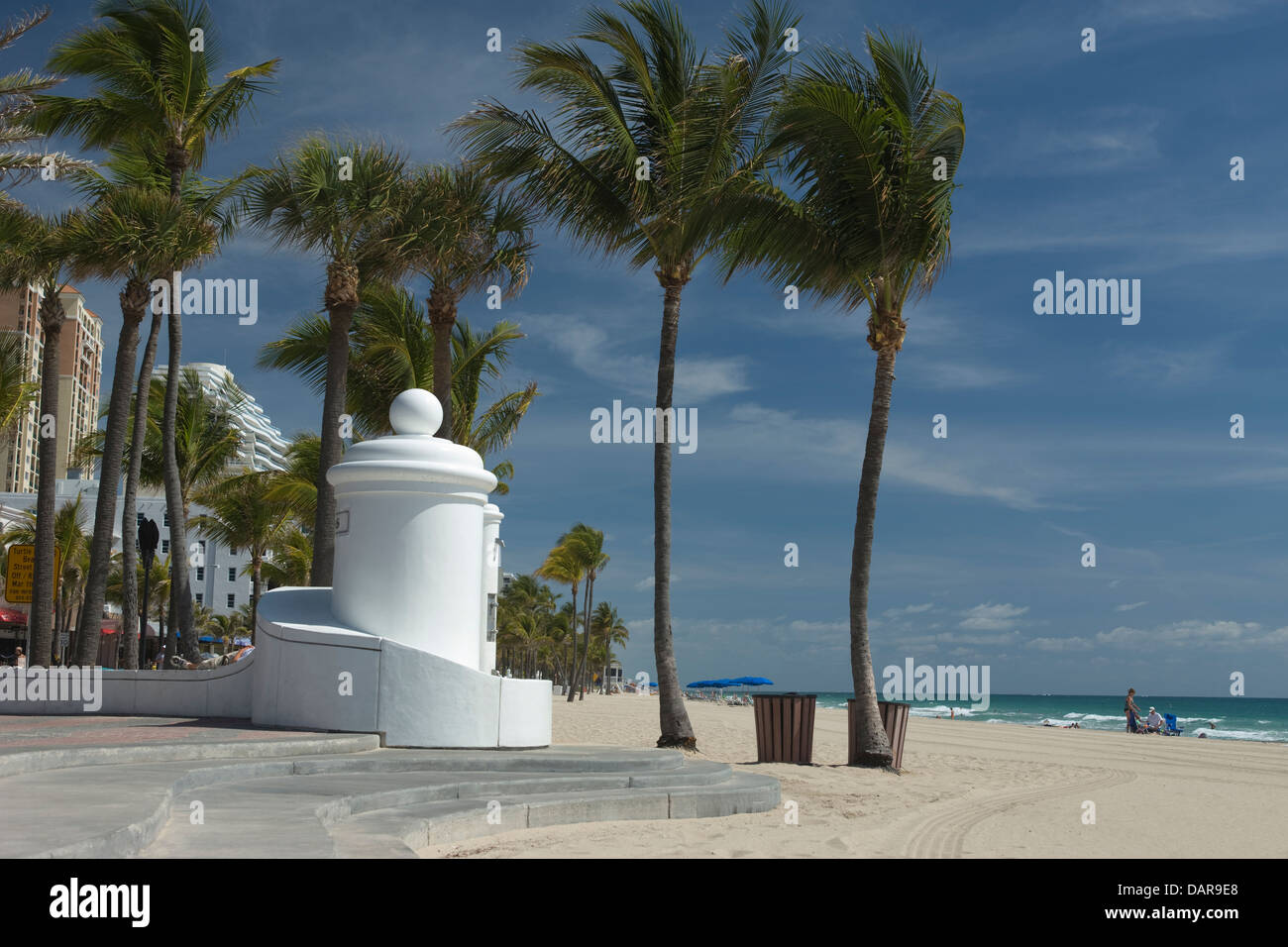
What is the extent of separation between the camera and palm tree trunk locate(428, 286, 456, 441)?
1753cm

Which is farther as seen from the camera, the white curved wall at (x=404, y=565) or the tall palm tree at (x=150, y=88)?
the tall palm tree at (x=150, y=88)

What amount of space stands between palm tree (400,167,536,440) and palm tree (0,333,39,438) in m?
9.51

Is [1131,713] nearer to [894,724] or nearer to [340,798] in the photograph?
[894,724]

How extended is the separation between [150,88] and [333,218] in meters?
5.14

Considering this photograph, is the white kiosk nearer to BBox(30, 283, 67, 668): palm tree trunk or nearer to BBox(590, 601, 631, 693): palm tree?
→ BBox(30, 283, 67, 668): palm tree trunk

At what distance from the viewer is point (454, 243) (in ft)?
54.2

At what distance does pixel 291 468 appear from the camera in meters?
31.7

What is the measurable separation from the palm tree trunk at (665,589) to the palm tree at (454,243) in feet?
12.1

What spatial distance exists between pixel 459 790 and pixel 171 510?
16376 mm

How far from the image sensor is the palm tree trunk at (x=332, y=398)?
50.0 ft

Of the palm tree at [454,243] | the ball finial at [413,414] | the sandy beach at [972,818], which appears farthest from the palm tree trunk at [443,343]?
the sandy beach at [972,818]

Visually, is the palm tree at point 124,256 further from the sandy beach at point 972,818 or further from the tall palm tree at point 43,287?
the sandy beach at point 972,818

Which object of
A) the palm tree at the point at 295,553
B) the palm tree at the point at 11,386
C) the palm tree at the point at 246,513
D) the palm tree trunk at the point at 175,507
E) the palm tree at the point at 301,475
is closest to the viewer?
the palm tree trunk at the point at 175,507
